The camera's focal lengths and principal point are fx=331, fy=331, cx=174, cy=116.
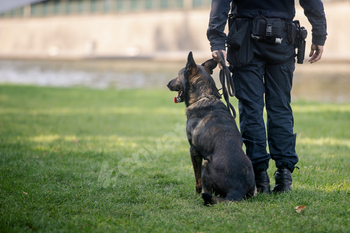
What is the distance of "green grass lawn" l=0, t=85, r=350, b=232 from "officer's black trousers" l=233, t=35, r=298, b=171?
43 cm

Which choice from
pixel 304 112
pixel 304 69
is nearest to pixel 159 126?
pixel 304 112

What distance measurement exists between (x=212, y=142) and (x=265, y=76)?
0.99 m

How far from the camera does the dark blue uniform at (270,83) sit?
334cm

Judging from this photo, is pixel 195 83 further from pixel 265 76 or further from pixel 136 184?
pixel 136 184

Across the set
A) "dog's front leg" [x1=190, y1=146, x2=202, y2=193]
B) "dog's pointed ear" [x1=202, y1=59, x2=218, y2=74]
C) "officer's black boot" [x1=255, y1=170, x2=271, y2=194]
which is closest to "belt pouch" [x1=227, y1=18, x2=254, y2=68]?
"dog's pointed ear" [x1=202, y1=59, x2=218, y2=74]

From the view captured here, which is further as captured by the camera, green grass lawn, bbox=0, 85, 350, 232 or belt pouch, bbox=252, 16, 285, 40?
belt pouch, bbox=252, 16, 285, 40

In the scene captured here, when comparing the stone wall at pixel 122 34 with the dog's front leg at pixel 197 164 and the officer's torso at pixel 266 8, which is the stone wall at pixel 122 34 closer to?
the officer's torso at pixel 266 8

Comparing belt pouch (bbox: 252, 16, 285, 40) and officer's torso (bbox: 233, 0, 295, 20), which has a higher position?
officer's torso (bbox: 233, 0, 295, 20)

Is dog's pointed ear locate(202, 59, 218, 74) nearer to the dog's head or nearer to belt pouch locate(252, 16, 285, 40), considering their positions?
the dog's head

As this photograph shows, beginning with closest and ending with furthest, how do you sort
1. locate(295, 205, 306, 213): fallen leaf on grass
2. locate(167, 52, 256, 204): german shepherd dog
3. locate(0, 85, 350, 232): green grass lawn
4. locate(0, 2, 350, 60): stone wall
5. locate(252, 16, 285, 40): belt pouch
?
locate(0, 85, 350, 232): green grass lawn, locate(295, 205, 306, 213): fallen leaf on grass, locate(167, 52, 256, 204): german shepherd dog, locate(252, 16, 285, 40): belt pouch, locate(0, 2, 350, 60): stone wall

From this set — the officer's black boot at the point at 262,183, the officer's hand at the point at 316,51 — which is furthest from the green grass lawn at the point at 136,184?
the officer's hand at the point at 316,51

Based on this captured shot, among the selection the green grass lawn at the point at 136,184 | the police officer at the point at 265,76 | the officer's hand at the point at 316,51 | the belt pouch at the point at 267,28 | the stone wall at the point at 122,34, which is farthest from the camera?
the stone wall at the point at 122,34

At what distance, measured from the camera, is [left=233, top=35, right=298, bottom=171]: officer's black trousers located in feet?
11.1

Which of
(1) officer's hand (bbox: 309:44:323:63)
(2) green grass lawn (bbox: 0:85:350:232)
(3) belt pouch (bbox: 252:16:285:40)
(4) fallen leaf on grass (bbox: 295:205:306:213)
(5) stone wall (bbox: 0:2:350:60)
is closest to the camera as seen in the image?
(2) green grass lawn (bbox: 0:85:350:232)
